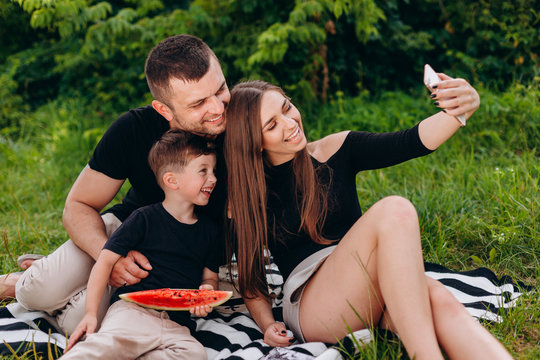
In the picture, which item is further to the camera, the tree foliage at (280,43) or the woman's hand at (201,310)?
the tree foliage at (280,43)

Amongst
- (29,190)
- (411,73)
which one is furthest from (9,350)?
(411,73)

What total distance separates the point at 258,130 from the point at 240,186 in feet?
1.06

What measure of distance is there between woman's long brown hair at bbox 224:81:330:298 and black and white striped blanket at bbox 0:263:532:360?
0.98 feet

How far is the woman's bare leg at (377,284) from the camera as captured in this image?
6.92ft

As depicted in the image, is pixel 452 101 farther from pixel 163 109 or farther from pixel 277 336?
pixel 163 109

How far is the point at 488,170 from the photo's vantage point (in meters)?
4.31

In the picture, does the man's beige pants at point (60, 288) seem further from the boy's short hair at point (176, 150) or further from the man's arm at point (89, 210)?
the boy's short hair at point (176, 150)

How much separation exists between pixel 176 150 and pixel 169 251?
55 centimetres

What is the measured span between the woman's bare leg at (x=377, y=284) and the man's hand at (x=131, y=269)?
866mm

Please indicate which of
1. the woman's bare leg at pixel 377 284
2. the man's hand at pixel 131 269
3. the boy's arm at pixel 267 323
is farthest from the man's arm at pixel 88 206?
the woman's bare leg at pixel 377 284

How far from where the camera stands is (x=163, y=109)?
299 cm

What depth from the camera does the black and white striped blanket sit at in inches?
96.0

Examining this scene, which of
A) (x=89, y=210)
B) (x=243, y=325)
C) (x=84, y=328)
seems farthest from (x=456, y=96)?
(x=89, y=210)

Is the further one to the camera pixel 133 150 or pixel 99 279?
pixel 133 150
